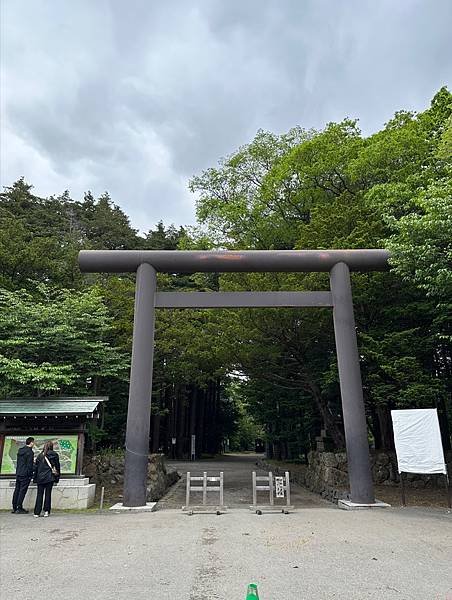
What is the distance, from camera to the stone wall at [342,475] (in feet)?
41.0

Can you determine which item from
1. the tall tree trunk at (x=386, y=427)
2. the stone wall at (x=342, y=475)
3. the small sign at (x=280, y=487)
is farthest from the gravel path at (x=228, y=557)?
the tall tree trunk at (x=386, y=427)

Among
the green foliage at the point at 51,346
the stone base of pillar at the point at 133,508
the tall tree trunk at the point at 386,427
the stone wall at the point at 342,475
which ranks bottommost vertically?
the stone base of pillar at the point at 133,508

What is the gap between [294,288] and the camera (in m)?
13.4

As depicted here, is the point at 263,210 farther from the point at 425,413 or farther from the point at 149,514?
the point at 149,514

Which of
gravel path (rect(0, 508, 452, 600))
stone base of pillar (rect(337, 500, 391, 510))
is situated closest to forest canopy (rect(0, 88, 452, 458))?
stone base of pillar (rect(337, 500, 391, 510))

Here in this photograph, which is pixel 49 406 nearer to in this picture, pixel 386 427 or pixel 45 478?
pixel 45 478

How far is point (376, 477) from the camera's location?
13.9 metres

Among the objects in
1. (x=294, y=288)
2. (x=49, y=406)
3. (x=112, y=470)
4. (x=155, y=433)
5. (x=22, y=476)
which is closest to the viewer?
(x=22, y=476)

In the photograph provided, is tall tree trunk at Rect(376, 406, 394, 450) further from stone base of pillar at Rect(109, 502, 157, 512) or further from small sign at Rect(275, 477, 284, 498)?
stone base of pillar at Rect(109, 502, 157, 512)

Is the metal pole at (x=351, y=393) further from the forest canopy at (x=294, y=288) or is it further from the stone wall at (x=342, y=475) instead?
the stone wall at (x=342, y=475)

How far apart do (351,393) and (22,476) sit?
746 cm

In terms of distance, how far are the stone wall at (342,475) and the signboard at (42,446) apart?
265 inches

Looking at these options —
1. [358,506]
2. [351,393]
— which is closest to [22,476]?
[358,506]

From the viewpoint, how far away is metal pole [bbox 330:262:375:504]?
9.55 m
